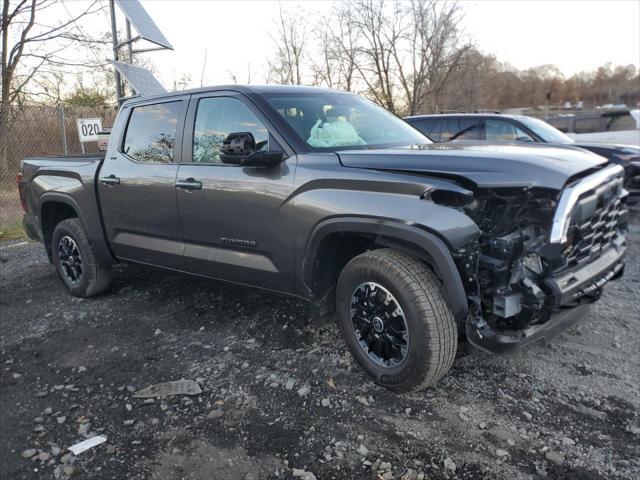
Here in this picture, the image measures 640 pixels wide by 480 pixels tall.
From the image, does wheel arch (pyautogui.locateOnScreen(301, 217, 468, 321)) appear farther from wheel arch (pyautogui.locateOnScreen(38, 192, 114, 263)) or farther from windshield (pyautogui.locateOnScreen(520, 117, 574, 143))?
windshield (pyautogui.locateOnScreen(520, 117, 574, 143))

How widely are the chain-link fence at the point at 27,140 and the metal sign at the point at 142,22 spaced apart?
3.11 metres

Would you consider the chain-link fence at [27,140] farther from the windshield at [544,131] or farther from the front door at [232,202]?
the windshield at [544,131]

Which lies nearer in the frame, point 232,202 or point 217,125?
→ point 232,202

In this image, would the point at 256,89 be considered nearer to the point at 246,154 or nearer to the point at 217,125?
the point at 217,125

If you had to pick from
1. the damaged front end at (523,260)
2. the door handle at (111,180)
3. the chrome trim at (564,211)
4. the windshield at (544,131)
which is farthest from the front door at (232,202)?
the windshield at (544,131)

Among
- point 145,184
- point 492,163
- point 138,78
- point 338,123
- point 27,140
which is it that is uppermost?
point 138,78

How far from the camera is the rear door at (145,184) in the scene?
161 inches

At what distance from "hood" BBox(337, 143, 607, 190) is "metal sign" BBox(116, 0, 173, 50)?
6103mm

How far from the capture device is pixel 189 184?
3846mm

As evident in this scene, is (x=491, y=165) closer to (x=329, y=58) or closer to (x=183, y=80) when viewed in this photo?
(x=183, y=80)

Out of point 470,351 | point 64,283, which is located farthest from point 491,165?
point 64,283

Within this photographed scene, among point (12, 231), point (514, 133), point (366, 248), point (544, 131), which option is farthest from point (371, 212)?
point (12, 231)

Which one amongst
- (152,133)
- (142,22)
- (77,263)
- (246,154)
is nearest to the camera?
(246,154)

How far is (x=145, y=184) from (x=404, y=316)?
8.20 feet
